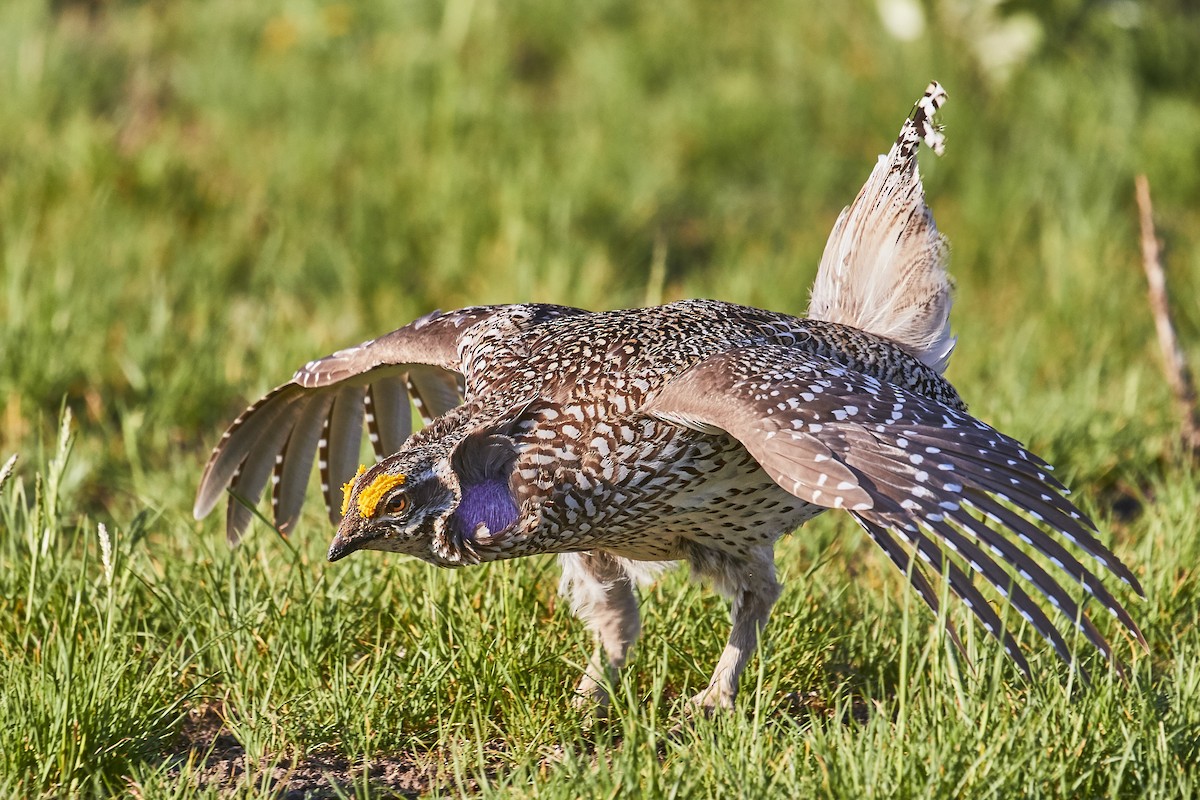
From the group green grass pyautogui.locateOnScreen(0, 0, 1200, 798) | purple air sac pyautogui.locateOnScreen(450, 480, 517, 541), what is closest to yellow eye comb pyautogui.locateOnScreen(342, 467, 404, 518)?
purple air sac pyautogui.locateOnScreen(450, 480, 517, 541)

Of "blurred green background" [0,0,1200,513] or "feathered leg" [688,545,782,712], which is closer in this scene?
"feathered leg" [688,545,782,712]

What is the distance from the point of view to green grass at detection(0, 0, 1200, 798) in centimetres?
347

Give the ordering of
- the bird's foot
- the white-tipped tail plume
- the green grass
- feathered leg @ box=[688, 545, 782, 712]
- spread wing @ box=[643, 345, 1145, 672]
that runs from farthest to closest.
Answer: the white-tipped tail plume < feathered leg @ box=[688, 545, 782, 712] < the bird's foot < the green grass < spread wing @ box=[643, 345, 1145, 672]

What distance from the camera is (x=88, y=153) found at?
7.54 m

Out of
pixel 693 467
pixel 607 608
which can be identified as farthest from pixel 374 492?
pixel 607 608

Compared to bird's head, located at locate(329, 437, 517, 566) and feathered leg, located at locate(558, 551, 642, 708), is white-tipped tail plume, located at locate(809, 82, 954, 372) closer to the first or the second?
feathered leg, located at locate(558, 551, 642, 708)

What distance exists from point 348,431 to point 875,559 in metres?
1.74

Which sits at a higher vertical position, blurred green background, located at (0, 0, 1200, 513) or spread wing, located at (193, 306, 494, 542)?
blurred green background, located at (0, 0, 1200, 513)

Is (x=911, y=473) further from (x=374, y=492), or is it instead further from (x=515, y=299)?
(x=515, y=299)

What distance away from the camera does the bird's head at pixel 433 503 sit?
11.2 feet

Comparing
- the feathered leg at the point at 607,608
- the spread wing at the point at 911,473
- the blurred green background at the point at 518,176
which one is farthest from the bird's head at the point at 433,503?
the blurred green background at the point at 518,176

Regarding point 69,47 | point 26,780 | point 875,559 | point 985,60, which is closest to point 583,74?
point 985,60

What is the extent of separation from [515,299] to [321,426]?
6.59 ft

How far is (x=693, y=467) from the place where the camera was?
11.9ft
